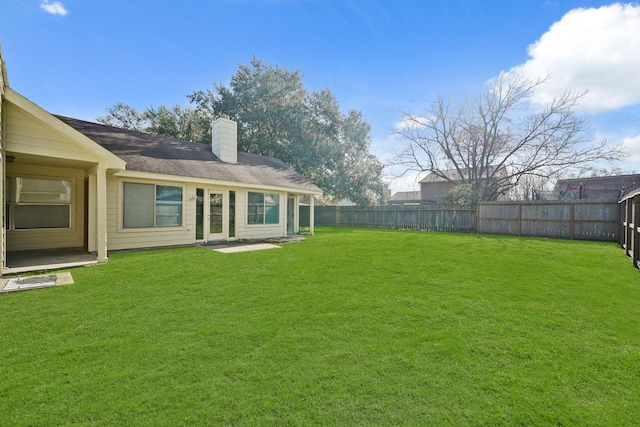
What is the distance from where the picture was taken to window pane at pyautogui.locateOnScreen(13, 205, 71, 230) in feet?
23.6

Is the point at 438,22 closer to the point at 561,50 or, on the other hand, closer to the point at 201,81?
the point at 561,50

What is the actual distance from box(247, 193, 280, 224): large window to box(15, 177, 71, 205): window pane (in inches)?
208

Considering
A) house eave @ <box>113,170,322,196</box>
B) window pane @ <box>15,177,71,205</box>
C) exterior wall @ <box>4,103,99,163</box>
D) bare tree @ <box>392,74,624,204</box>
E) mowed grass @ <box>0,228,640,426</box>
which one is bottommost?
mowed grass @ <box>0,228,640,426</box>

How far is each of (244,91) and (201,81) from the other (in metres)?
3.54

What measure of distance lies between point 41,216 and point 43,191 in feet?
2.26

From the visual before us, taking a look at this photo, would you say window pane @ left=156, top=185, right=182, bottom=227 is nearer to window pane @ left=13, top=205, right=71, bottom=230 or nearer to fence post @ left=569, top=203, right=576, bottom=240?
window pane @ left=13, top=205, right=71, bottom=230

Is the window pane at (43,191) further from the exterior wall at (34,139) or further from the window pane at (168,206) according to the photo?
the exterior wall at (34,139)

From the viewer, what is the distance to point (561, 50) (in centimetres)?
1038

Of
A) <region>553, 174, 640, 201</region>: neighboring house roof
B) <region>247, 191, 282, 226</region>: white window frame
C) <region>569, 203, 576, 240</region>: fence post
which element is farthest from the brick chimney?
<region>553, 174, 640, 201</region>: neighboring house roof

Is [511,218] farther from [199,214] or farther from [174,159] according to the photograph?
[174,159]

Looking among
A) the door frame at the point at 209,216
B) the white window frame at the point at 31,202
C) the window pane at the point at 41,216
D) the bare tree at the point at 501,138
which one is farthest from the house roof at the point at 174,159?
the bare tree at the point at 501,138

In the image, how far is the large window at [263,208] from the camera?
1064cm

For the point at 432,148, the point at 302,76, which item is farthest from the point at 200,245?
the point at 302,76

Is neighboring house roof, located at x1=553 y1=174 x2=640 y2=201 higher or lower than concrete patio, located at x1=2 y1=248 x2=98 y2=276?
higher
